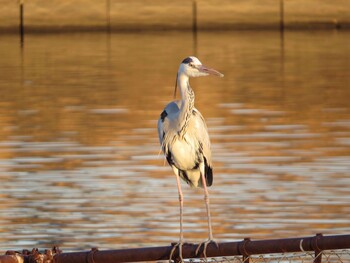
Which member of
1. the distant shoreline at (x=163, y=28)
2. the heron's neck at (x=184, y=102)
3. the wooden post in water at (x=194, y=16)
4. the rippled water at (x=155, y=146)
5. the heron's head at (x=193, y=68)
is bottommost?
the rippled water at (x=155, y=146)

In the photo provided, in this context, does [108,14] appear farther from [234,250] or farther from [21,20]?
[234,250]

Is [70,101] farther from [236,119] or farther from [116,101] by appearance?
[236,119]

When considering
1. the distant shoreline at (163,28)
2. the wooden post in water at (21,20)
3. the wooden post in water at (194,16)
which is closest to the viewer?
the wooden post in water at (21,20)

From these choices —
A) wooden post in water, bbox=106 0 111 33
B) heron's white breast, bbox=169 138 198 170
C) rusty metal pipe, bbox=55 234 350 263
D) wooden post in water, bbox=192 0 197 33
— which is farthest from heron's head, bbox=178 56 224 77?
wooden post in water, bbox=106 0 111 33

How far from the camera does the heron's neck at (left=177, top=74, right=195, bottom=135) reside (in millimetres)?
9133

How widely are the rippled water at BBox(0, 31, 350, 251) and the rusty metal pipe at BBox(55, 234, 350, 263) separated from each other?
486 centimetres

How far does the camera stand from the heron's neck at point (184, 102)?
9133mm

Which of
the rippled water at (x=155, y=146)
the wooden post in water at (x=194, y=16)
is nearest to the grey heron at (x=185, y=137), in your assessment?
the rippled water at (x=155, y=146)

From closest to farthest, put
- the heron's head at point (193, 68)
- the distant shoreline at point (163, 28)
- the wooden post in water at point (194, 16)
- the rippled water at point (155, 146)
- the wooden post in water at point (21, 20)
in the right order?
the heron's head at point (193, 68)
the rippled water at point (155, 146)
the wooden post in water at point (21, 20)
the wooden post in water at point (194, 16)
the distant shoreline at point (163, 28)

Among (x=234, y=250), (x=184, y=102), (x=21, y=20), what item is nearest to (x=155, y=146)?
(x=184, y=102)

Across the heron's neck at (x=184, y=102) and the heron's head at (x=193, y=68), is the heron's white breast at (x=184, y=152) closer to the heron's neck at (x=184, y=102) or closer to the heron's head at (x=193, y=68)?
the heron's neck at (x=184, y=102)

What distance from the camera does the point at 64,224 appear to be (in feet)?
43.9

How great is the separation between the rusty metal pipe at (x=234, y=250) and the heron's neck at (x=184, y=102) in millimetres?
1773

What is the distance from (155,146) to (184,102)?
8.95 metres
